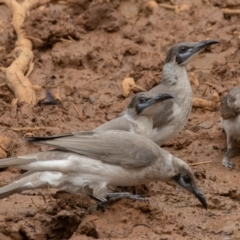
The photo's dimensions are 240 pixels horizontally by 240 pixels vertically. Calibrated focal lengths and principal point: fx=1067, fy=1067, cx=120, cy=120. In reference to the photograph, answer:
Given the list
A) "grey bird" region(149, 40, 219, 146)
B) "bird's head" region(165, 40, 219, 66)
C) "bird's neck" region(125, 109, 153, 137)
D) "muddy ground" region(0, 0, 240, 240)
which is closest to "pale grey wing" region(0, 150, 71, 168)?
"muddy ground" region(0, 0, 240, 240)

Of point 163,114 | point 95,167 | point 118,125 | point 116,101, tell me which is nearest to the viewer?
point 95,167

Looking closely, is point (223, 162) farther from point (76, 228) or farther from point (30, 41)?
point (30, 41)

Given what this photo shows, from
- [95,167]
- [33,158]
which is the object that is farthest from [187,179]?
[33,158]

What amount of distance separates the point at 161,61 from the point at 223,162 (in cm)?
241

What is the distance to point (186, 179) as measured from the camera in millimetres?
10047

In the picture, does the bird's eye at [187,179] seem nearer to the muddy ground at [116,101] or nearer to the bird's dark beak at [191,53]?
the muddy ground at [116,101]

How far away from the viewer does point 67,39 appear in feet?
45.3

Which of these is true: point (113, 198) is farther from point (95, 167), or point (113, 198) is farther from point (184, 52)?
point (184, 52)

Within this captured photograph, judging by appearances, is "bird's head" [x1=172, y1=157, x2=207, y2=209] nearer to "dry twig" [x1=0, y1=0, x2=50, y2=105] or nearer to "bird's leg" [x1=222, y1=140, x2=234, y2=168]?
"bird's leg" [x1=222, y1=140, x2=234, y2=168]

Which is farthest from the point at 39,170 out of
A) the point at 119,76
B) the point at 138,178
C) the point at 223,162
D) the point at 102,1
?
the point at 102,1

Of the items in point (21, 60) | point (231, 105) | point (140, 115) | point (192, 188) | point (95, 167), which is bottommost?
point (21, 60)

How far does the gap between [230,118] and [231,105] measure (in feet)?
0.57

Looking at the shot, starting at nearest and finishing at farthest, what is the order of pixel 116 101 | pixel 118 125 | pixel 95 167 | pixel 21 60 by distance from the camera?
pixel 95 167, pixel 118 125, pixel 116 101, pixel 21 60

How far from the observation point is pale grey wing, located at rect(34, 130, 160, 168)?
987cm
